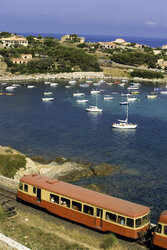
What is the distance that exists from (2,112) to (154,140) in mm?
37082

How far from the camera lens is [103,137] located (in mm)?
56594

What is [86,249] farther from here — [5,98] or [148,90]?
[148,90]

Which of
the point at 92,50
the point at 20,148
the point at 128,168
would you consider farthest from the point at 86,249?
the point at 92,50

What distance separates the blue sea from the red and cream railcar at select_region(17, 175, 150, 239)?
411 inches

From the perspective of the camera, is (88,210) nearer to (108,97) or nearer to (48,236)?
(48,236)

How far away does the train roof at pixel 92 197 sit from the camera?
20734mm

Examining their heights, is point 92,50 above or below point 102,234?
above

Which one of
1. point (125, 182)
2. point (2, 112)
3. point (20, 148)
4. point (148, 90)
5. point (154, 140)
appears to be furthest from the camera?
point (148, 90)

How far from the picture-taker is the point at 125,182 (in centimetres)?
3816


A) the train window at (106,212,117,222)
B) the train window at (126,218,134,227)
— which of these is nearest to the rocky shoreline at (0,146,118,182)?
the train window at (106,212,117,222)

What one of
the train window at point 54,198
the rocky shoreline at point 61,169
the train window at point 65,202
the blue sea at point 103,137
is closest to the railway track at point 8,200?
the train window at point 54,198

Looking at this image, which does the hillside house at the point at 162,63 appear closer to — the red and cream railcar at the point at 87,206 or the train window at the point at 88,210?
the red and cream railcar at the point at 87,206

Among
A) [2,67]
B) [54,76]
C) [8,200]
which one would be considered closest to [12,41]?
[2,67]

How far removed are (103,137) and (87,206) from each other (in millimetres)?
34891
